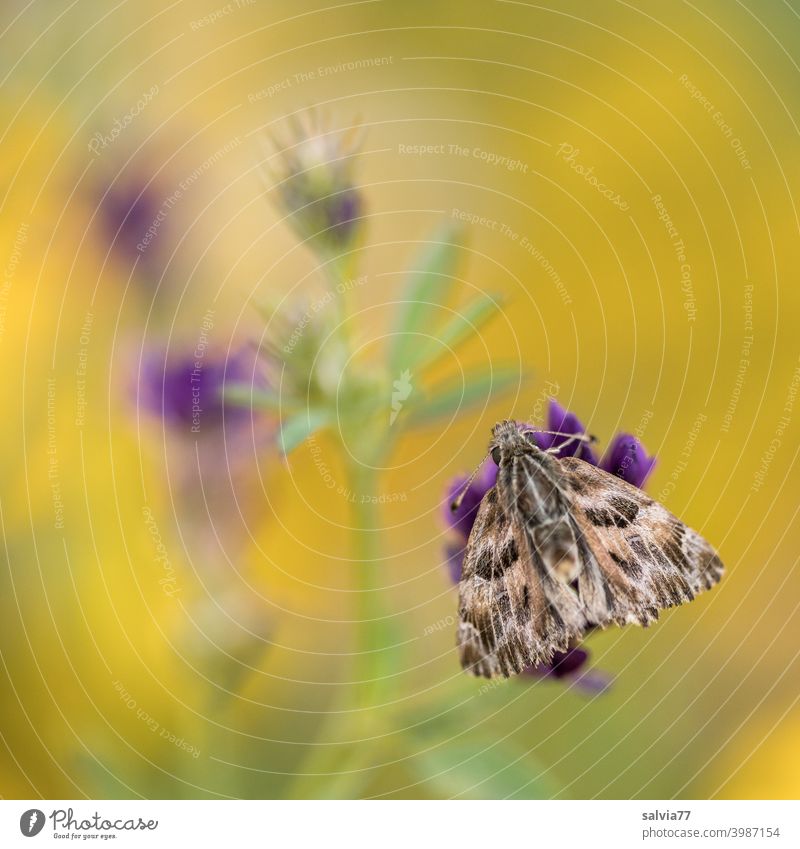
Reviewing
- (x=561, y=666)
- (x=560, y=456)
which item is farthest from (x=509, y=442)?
(x=561, y=666)

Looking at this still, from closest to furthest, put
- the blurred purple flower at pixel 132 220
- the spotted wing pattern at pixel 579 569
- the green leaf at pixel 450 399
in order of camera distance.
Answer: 1. the spotted wing pattern at pixel 579 569
2. the green leaf at pixel 450 399
3. the blurred purple flower at pixel 132 220

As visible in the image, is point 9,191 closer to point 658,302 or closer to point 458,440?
point 458,440

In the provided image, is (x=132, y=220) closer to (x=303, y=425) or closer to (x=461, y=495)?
(x=303, y=425)

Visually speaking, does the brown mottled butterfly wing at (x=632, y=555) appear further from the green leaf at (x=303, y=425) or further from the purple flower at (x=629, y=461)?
the green leaf at (x=303, y=425)

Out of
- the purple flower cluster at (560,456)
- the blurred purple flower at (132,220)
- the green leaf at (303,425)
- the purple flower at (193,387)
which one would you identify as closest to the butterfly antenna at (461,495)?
the purple flower cluster at (560,456)
